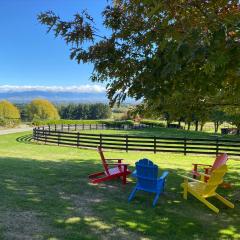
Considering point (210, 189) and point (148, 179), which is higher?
point (148, 179)

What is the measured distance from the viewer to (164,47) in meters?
4.52

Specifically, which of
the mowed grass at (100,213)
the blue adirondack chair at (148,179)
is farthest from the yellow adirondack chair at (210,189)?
the blue adirondack chair at (148,179)

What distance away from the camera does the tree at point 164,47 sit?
4.07 meters

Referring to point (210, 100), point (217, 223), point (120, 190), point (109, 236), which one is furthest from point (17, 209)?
point (210, 100)

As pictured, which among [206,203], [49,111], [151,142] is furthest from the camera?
[49,111]

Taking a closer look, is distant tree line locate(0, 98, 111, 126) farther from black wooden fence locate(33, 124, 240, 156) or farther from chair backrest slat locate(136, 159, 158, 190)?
chair backrest slat locate(136, 159, 158, 190)

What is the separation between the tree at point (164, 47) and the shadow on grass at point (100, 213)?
7.40 feet

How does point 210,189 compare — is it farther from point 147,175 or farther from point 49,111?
point 49,111

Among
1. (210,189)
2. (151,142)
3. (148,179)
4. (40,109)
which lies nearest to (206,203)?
(210,189)

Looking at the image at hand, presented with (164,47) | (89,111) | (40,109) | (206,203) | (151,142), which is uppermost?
(164,47)

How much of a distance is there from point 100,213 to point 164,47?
4083 millimetres

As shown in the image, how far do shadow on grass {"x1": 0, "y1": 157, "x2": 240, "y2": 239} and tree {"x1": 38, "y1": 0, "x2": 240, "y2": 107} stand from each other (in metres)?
2.26

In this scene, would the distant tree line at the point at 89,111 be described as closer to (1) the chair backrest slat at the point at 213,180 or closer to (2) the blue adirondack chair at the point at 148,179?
(2) the blue adirondack chair at the point at 148,179

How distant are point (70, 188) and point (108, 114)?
13882cm
